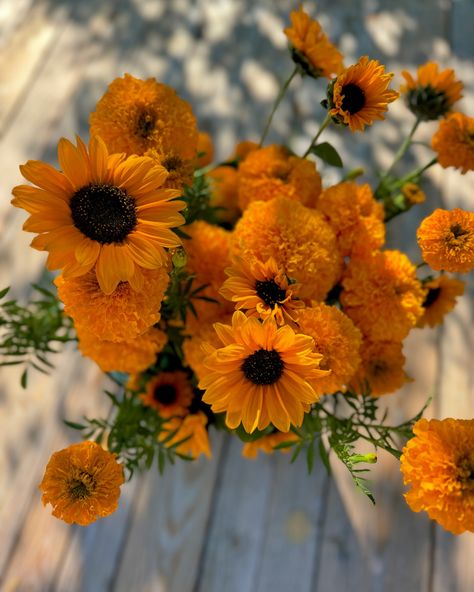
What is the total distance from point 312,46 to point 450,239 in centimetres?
24

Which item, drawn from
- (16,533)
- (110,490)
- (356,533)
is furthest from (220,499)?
(110,490)

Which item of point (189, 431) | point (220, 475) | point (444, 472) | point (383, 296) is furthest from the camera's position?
point (220, 475)

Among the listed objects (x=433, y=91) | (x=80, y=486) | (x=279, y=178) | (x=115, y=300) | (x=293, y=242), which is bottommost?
(x=80, y=486)

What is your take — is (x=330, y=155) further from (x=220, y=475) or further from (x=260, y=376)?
(x=220, y=475)

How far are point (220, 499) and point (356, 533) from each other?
0.21m

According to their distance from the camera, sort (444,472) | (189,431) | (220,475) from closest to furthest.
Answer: (444,472) → (189,431) → (220,475)

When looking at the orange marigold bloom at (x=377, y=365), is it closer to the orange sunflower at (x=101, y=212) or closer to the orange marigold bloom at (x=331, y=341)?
the orange marigold bloom at (x=331, y=341)

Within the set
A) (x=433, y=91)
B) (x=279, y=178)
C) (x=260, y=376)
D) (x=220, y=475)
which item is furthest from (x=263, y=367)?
(x=220, y=475)

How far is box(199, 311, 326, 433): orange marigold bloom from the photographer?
16.9 inches

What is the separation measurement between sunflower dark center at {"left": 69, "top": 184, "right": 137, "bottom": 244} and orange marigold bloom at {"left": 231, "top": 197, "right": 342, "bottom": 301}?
11cm

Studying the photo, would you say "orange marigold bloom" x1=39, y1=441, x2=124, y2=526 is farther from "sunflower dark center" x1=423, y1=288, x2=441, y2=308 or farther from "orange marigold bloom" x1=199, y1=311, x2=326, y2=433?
"sunflower dark center" x1=423, y1=288, x2=441, y2=308

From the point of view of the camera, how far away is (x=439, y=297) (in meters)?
0.62

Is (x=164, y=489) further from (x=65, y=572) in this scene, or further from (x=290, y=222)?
(x=290, y=222)

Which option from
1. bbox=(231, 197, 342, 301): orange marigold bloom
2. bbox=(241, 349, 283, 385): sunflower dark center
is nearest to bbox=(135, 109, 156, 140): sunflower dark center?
bbox=(231, 197, 342, 301): orange marigold bloom
